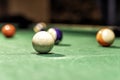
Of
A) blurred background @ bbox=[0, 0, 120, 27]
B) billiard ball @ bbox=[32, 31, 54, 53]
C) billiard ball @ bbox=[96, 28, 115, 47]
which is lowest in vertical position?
blurred background @ bbox=[0, 0, 120, 27]

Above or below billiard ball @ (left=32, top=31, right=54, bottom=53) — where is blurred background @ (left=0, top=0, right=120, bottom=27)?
below

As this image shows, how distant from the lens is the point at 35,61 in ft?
8.11

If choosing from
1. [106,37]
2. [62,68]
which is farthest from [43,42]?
[106,37]

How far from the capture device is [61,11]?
36.8 ft

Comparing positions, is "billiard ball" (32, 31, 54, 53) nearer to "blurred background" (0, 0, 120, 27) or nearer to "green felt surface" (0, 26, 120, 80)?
"green felt surface" (0, 26, 120, 80)

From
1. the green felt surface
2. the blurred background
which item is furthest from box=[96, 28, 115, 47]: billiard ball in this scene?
the blurred background

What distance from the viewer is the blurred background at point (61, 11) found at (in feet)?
28.4

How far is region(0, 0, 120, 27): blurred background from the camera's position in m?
8.66

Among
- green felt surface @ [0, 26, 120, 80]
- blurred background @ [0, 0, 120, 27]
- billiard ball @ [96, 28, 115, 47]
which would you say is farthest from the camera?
blurred background @ [0, 0, 120, 27]

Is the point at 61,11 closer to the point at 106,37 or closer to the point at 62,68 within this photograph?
the point at 106,37

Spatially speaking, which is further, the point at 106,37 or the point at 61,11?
the point at 61,11

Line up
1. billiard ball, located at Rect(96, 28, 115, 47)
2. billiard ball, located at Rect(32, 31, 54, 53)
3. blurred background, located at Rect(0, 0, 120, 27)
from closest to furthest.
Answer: billiard ball, located at Rect(32, 31, 54, 53)
billiard ball, located at Rect(96, 28, 115, 47)
blurred background, located at Rect(0, 0, 120, 27)

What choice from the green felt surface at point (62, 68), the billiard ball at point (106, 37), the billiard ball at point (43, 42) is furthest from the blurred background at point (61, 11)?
the green felt surface at point (62, 68)

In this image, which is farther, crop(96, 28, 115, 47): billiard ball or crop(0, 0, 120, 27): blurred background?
crop(0, 0, 120, 27): blurred background
